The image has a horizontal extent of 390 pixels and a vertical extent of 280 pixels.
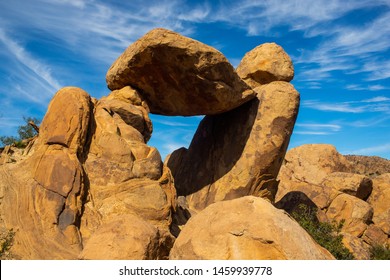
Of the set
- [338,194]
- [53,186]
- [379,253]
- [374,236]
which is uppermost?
[338,194]

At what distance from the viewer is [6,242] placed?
29.2 ft

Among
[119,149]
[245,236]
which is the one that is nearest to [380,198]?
[119,149]

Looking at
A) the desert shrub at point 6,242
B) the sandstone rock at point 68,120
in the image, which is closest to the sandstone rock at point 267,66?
the sandstone rock at point 68,120

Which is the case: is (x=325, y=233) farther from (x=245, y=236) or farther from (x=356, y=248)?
(x=245, y=236)

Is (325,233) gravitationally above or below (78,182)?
below

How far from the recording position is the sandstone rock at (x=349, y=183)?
784 inches

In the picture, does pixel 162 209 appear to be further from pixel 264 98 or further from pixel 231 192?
pixel 264 98

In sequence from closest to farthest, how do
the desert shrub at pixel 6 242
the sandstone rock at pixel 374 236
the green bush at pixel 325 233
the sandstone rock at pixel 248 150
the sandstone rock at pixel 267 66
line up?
the desert shrub at pixel 6 242 → the green bush at pixel 325 233 → the sandstone rock at pixel 248 150 → the sandstone rock at pixel 267 66 → the sandstone rock at pixel 374 236

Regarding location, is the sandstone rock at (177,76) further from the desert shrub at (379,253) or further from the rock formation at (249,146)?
the desert shrub at (379,253)

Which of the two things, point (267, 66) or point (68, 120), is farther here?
point (267, 66)

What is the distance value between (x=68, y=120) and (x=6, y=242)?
362cm

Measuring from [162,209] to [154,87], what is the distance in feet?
19.8

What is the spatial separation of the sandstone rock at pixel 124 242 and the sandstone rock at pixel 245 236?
1.98 feet

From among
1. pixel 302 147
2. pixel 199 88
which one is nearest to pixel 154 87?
pixel 199 88
